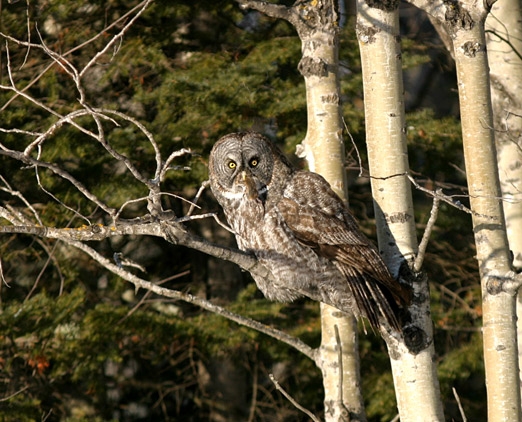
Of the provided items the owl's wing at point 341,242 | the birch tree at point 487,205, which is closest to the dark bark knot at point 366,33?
the birch tree at point 487,205

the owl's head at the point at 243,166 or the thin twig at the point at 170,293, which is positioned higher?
the owl's head at the point at 243,166

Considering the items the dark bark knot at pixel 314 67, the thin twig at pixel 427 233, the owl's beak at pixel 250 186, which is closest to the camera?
the thin twig at pixel 427 233

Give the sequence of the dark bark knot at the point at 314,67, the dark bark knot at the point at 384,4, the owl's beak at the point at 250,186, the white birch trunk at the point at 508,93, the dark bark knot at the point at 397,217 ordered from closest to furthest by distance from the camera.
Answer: the dark bark knot at the point at 397,217 < the dark bark knot at the point at 384,4 < the dark bark knot at the point at 314,67 < the owl's beak at the point at 250,186 < the white birch trunk at the point at 508,93

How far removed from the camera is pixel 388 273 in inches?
129

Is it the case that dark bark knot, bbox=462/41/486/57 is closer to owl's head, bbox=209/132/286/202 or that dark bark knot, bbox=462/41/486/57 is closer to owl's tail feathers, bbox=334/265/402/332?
owl's tail feathers, bbox=334/265/402/332

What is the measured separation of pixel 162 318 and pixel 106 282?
4.26 ft

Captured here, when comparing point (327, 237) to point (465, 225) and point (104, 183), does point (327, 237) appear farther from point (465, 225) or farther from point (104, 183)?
point (465, 225)

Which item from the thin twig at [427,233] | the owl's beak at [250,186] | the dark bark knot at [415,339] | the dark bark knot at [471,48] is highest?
the dark bark knot at [471,48]

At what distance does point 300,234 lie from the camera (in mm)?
3754

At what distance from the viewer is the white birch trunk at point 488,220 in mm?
3209

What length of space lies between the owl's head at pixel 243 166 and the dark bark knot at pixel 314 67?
1.61ft

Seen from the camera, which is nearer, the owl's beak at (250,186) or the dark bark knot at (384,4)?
the dark bark knot at (384,4)

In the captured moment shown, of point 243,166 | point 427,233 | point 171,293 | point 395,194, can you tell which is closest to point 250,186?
point 243,166

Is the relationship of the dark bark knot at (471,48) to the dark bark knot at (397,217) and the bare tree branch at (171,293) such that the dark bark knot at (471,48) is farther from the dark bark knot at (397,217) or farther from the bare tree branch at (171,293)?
the bare tree branch at (171,293)
